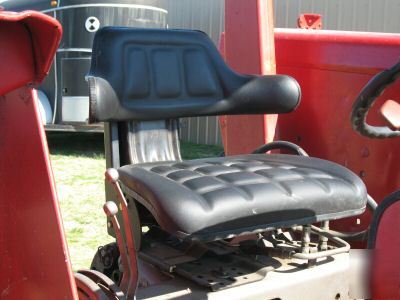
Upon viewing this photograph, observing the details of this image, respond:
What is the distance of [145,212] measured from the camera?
1.64m

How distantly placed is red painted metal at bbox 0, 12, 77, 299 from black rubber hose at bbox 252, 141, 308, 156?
882 mm

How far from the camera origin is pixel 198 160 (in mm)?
1713

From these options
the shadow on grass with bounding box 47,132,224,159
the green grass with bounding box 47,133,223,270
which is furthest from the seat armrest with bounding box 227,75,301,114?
the shadow on grass with bounding box 47,132,224,159

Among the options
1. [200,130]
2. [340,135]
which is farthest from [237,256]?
[200,130]

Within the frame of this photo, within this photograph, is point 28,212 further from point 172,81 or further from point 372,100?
point 172,81

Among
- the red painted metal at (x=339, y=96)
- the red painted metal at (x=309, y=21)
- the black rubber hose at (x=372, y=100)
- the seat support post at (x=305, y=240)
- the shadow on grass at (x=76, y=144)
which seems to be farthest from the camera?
the shadow on grass at (x=76, y=144)

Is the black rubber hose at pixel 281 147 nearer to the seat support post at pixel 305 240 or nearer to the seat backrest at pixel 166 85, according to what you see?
the seat backrest at pixel 166 85

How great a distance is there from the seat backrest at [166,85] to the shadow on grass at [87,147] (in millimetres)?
4138

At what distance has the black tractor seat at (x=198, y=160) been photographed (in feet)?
4.11

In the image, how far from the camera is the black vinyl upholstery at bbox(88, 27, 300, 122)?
1822 mm

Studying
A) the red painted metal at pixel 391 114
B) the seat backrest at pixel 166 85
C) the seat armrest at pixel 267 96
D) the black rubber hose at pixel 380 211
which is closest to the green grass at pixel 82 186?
the seat backrest at pixel 166 85

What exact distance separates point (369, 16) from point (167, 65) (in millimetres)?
4019

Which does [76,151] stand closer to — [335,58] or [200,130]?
[200,130]

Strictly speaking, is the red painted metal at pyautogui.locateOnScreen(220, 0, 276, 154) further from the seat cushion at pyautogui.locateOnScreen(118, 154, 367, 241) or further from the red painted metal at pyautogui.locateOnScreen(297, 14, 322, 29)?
the seat cushion at pyautogui.locateOnScreen(118, 154, 367, 241)
